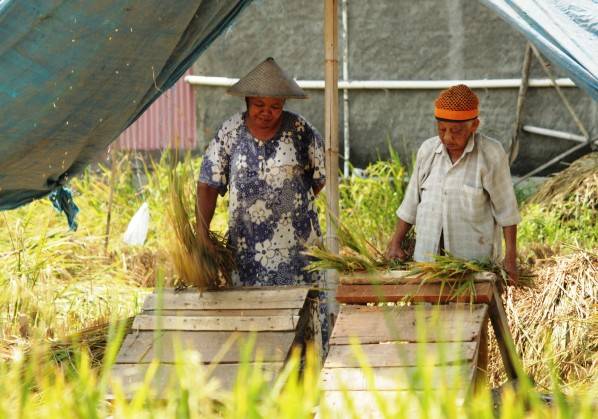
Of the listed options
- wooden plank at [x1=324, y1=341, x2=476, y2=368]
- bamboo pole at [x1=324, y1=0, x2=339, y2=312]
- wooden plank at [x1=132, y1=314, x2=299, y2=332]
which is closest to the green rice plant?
bamboo pole at [x1=324, y1=0, x2=339, y2=312]

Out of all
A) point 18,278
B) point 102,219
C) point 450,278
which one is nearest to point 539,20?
point 450,278

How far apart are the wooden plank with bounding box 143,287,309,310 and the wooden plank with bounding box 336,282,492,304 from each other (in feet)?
1.19

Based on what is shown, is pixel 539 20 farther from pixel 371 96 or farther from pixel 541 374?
pixel 371 96

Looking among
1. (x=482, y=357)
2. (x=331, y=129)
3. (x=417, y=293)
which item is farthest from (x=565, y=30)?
(x=331, y=129)

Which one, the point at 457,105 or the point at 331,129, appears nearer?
the point at 457,105

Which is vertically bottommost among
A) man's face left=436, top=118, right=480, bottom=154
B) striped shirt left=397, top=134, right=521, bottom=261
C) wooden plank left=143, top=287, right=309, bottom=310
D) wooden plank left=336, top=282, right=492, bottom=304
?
wooden plank left=143, top=287, right=309, bottom=310

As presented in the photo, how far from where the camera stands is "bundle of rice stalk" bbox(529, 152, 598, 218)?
25.1 ft

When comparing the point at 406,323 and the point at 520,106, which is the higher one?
the point at 520,106

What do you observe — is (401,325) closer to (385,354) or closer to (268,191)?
(385,354)

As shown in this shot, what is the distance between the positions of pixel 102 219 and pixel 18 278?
2042 millimetres

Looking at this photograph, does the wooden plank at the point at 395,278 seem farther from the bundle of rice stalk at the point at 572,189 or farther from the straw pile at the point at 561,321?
the bundle of rice stalk at the point at 572,189

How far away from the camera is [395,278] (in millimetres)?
4355

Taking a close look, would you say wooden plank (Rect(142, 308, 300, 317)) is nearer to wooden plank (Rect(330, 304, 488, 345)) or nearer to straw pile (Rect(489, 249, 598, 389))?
wooden plank (Rect(330, 304, 488, 345))

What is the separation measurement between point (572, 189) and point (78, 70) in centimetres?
430
